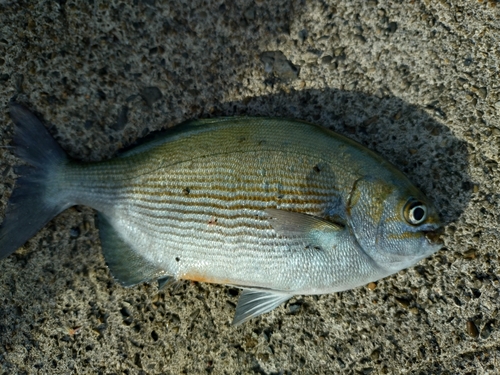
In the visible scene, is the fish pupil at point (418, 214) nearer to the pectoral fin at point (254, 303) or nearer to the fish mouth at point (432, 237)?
the fish mouth at point (432, 237)

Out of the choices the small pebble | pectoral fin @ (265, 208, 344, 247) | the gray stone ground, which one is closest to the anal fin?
the gray stone ground

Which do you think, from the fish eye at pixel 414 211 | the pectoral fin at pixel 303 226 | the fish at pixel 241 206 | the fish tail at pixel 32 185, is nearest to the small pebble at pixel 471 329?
the fish at pixel 241 206

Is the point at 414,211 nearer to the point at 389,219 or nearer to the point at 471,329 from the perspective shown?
the point at 389,219

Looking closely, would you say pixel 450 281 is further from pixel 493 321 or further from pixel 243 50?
pixel 243 50

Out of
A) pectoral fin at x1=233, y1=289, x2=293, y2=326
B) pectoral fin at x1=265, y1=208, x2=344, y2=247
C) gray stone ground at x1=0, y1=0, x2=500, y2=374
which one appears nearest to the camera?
pectoral fin at x1=265, y1=208, x2=344, y2=247

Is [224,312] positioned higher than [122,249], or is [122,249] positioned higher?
[122,249]

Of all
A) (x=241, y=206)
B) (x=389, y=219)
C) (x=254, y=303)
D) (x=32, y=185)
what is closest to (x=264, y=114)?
(x=241, y=206)

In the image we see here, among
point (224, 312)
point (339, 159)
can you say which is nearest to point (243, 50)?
point (339, 159)

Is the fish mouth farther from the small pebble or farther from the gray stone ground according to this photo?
the small pebble
